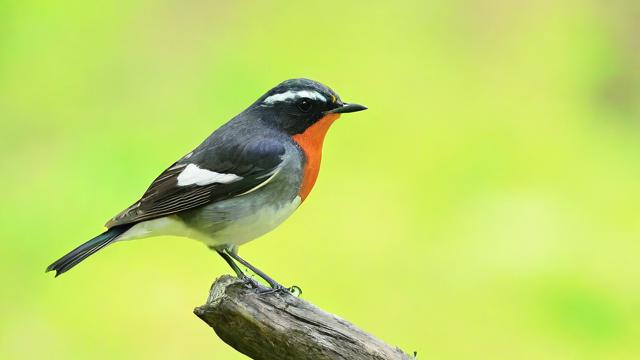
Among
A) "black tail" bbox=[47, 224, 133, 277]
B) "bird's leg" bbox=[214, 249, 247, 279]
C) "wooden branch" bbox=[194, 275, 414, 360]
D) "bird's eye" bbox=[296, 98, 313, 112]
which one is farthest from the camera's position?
"bird's eye" bbox=[296, 98, 313, 112]

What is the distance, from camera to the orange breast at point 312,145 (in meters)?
4.23

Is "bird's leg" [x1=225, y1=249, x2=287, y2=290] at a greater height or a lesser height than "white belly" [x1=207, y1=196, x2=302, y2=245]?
lesser

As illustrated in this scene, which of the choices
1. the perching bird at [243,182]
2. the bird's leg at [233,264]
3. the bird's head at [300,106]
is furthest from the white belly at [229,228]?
the bird's head at [300,106]

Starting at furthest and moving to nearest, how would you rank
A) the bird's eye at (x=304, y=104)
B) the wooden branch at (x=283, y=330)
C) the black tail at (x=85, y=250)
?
1. the bird's eye at (x=304, y=104)
2. the black tail at (x=85, y=250)
3. the wooden branch at (x=283, y=330)

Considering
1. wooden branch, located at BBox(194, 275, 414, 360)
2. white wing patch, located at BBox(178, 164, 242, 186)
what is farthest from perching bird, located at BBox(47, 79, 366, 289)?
wooden branch, located at BBox(194, 275, 414, 360)

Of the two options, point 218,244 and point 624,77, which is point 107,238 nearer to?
point 218,244

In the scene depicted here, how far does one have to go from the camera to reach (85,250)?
3951mm

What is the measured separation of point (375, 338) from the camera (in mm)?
3672

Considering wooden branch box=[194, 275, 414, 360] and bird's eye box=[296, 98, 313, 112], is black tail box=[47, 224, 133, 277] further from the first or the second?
bird's eye box=[296, 98, 313, 112]

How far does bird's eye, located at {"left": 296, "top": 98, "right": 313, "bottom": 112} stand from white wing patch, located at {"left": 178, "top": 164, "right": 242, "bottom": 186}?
40 cm

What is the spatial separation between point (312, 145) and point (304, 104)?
183 mm

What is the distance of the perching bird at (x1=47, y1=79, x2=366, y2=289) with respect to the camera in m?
4.10

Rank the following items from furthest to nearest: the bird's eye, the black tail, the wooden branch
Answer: the bird's eye < the black tail < the wooden branch

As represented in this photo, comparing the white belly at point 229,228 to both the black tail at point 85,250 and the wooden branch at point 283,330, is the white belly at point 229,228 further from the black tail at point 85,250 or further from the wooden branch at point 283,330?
the wooden branch at point 283,330
